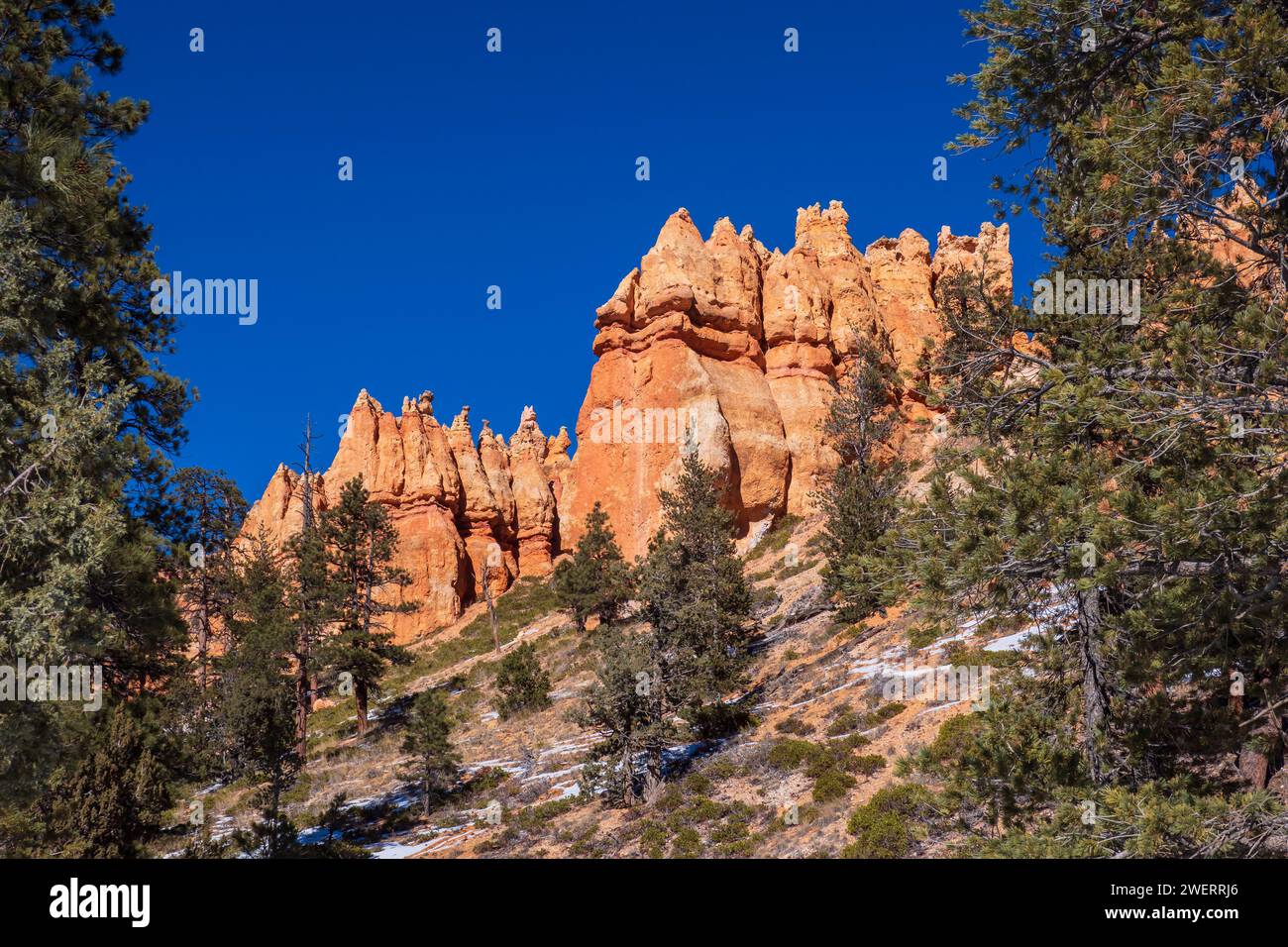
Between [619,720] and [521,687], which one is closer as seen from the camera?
[619,720]

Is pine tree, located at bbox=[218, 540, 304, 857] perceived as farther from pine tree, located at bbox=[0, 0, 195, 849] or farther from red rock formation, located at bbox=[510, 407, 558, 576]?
red rock formation, located at bbox=[510, 407, 558, 576]

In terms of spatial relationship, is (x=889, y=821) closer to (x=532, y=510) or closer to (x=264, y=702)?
(x=264, y=702)

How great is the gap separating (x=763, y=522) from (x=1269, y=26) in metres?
51.9

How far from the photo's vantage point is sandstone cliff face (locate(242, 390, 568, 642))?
228 feet

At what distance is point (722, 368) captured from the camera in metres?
62.1

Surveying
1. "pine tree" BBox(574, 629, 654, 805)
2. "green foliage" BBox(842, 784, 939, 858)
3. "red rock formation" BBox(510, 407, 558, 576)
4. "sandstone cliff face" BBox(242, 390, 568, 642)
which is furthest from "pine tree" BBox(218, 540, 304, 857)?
"red rock formation" BBox(510, 407, 558, 576)

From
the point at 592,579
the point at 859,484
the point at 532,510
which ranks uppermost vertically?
the point at 532,510

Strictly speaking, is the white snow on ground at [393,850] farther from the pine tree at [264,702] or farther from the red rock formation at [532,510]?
the red rock formation at [532,510]

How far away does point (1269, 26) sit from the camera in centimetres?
702

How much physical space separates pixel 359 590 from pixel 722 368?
105 ft

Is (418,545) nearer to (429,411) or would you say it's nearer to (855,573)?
(429,411)

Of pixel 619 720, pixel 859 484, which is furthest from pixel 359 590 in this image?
pixel 859 484

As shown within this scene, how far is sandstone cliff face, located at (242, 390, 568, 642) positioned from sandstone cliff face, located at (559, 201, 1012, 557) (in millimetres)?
11603

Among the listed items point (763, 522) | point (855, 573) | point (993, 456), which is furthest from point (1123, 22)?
point (763, 522)
